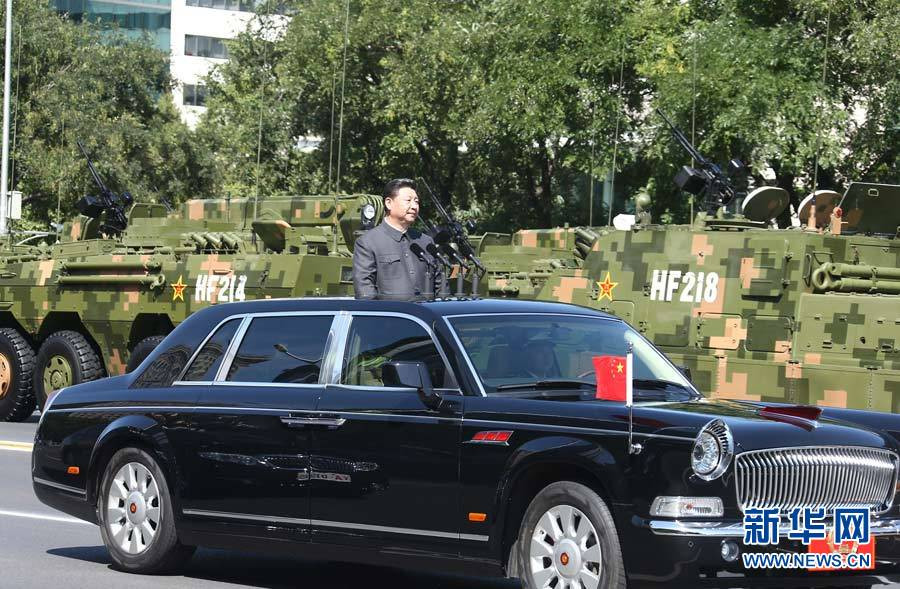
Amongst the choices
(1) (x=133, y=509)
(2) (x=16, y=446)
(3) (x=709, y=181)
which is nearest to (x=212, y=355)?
(1) (x=133, y=509)

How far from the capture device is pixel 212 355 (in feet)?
30.0

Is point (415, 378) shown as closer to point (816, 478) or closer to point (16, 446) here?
point (816, 478)

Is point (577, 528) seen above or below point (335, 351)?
below

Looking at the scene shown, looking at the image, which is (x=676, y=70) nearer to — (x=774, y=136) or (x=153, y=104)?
(x=774, y=136)

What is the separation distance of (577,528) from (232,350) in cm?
260

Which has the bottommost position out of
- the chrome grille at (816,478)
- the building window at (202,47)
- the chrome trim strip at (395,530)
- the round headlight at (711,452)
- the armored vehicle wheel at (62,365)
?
the armored vehicle wheel at (62,365)

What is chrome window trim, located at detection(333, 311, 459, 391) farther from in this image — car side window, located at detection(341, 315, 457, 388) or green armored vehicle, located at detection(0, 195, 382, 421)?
green armored vehicle, located at detection(0, 195, 382, 421)

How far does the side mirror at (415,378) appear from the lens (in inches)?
307

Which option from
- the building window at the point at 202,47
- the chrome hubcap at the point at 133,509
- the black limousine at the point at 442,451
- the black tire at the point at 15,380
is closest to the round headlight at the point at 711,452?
the black limousine at the point at 442,451

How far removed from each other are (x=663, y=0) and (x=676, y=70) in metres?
2.63

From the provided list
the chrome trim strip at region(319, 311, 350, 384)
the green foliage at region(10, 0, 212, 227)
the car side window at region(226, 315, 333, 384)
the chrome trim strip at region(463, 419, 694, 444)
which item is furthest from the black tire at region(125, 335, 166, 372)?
A: the green foliage at region(10, 0, 212, 227)

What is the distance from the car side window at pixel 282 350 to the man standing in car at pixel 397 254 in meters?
1.61

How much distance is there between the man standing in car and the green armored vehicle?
326 inches

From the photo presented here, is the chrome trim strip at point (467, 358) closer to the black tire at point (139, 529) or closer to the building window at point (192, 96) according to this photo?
the black tire at point (139, 529)
